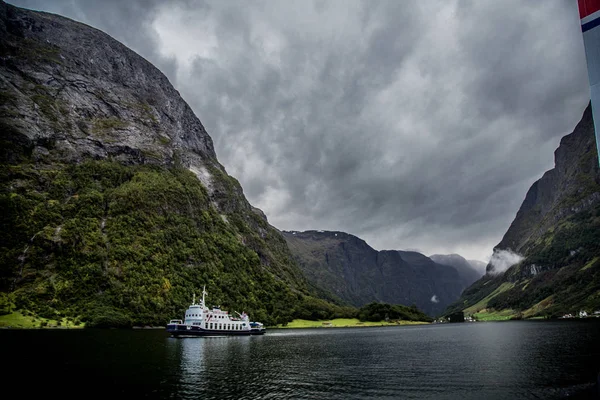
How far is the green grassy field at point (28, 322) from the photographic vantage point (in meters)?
134

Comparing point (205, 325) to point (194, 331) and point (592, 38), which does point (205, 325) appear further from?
point (592, 38)

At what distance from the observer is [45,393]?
37688mm

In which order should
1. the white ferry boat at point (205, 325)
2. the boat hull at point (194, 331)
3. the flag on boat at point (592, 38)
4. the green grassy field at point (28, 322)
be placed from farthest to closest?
the green grassy field at point (28, 322), the white ferry boat at point (205, 325), the boat hull at point (194, 331), the flag on boat at point (592, 38)

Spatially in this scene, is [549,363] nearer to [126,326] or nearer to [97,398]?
[97,398]

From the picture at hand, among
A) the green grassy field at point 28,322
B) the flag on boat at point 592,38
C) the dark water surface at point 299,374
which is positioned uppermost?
the flag on boat at point 592,38

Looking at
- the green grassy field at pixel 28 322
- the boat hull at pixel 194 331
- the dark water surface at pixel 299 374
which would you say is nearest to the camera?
the dark water surface at pixel 299 374

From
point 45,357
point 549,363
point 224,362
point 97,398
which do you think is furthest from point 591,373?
point 45,357

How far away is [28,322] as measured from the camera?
13925 centimetres

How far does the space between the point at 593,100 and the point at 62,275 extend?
687ft

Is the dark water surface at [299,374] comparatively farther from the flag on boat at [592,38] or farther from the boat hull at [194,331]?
the boat hull at [194,331]

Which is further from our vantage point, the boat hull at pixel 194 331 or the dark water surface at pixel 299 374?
the boat hull at pixel 194 331

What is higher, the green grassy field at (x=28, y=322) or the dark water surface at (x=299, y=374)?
the green grassy field at (x=28, y=322)

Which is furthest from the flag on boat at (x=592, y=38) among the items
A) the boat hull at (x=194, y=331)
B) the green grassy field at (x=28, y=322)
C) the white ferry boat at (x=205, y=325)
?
the green grassy field at (x=28, y=322)

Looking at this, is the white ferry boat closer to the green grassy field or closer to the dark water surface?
the green grassy field
